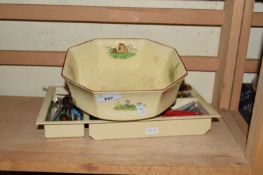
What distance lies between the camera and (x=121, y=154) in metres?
0.59

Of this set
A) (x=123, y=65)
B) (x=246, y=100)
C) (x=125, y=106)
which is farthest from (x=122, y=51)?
(x=246, y=100)

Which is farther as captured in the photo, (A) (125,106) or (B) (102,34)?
(B) (102,34)

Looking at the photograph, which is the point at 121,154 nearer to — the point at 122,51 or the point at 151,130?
the point at 151,130

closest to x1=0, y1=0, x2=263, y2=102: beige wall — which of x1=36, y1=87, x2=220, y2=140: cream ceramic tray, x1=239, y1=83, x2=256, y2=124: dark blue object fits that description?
x1=239, y1=83, x2=256, y2=124: dark blue object

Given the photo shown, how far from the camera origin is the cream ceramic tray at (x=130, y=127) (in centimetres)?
61

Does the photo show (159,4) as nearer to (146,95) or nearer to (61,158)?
(146,95)

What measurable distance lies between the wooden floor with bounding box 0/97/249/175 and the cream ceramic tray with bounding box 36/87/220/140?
1 centimetres

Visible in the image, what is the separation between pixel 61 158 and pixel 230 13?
469mm

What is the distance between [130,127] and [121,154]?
0.06 meters

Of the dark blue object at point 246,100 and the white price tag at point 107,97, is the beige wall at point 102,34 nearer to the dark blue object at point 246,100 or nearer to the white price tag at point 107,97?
the dark blue object at point 246,100

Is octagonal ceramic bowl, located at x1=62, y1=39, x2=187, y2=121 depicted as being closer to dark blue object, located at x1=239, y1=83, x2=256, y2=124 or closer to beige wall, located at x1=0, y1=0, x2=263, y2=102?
beige wall, located at x1=0, y1=0, x2=263, y2=102

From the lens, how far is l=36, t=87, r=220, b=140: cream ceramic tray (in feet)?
1.99

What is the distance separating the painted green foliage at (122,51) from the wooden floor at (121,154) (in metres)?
0.20

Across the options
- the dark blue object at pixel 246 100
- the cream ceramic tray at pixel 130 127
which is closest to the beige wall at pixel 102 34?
the dark blue object at pixel 246 100
